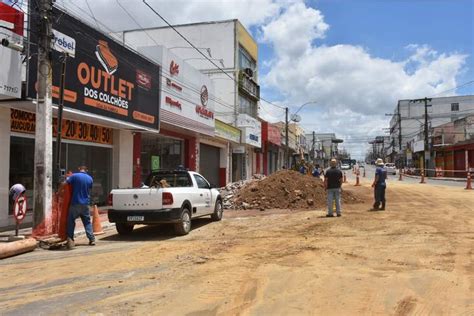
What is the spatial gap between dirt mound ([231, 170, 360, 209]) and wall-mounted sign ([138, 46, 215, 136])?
16.4ft

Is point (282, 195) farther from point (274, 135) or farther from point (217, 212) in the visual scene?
point (274, 135)

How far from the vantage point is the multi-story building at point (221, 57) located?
40000 mm

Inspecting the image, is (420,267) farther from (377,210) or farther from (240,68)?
(240,68)

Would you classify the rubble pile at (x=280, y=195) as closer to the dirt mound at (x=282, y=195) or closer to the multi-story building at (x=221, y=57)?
the dirt mound at (x=282, y=195)

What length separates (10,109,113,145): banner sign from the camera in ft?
47.6

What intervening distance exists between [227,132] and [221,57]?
8624 mm

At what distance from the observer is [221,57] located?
1587 inches

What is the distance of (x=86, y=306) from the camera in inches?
237

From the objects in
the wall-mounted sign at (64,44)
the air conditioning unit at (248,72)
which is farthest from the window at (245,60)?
the wall-mounted sign at (64,44)

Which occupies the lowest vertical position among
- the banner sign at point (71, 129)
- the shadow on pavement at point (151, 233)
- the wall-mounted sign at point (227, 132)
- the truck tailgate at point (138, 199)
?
the shadow on pavement at point (151, 233)

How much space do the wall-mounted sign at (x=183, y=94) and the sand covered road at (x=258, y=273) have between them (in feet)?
35.0

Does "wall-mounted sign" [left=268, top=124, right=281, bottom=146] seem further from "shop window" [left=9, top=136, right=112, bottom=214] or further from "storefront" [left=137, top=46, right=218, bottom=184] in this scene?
"shop window" [left=9, top=136, right=112, bottom=214]

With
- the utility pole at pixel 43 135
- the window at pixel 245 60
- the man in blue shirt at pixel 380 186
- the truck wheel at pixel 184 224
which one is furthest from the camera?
the window at pixel 245 60

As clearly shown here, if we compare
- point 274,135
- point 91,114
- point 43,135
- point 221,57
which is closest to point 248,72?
point 221,57
